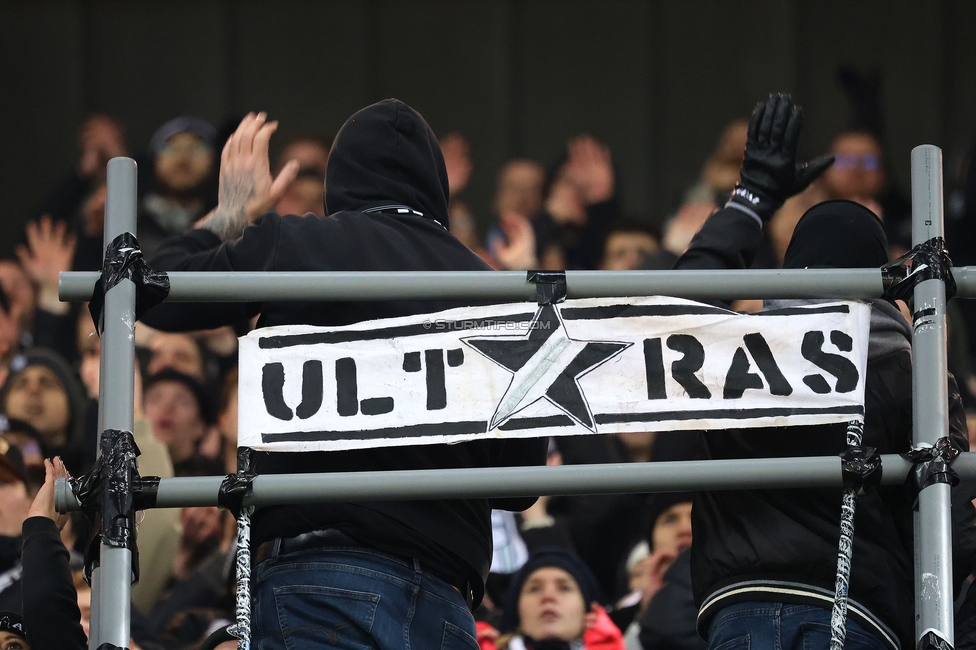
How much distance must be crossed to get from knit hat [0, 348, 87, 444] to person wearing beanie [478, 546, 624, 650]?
1870 mm

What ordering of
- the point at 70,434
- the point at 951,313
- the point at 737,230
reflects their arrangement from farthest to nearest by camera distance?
1. the point at 951,313
2. the point at 70,434
3. the point at 737,230

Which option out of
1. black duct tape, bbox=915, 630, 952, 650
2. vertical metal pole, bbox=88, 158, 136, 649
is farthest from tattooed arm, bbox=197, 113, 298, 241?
black duct tape, bbox=915, 630, 952, 650

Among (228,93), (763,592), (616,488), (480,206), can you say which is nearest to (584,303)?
(616,488)

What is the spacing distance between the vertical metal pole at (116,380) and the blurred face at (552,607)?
2.20 meters

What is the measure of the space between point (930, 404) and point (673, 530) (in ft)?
7.34

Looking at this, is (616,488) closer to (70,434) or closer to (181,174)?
(70,434)

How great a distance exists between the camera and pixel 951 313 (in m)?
5.54

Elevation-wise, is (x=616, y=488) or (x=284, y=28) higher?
(x=284, y=28)

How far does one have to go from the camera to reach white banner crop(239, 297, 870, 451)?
2.24 m

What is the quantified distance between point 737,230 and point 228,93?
5.14 m

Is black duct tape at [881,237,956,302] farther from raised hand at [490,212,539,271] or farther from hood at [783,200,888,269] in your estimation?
raised hand at [490,212,539,271]

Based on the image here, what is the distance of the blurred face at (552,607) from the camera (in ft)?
13.6

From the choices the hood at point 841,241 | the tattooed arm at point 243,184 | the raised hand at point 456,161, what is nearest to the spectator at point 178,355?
the raised hand at point 456,161

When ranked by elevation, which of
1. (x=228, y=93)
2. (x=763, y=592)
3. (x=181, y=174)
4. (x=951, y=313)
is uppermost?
(x=228, y=93)
